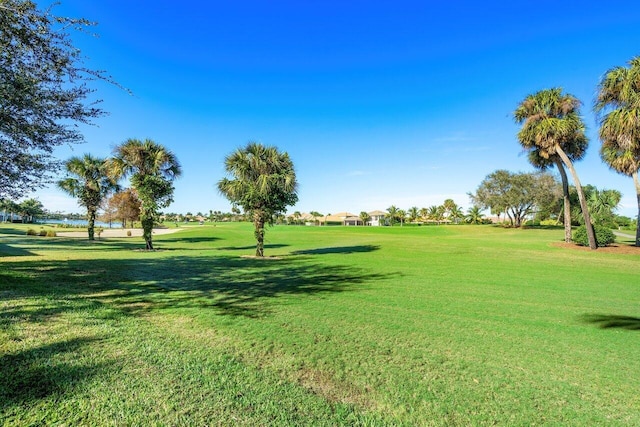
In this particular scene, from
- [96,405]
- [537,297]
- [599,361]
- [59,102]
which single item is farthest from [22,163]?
[537,297]

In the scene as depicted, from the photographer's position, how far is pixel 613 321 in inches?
232

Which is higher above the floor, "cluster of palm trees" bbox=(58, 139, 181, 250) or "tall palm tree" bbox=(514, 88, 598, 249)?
"tall palm tree" bbox=(514, 88, 598, 249)

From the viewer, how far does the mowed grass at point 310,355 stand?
2.83 metres

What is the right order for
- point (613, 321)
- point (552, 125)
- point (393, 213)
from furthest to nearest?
point (393, 213) → point (552, 125) → point (613, 321)

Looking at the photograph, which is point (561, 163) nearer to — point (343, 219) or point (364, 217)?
point (364, 217)

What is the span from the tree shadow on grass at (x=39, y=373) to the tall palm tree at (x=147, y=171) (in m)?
17.9

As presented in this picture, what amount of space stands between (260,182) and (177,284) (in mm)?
8317

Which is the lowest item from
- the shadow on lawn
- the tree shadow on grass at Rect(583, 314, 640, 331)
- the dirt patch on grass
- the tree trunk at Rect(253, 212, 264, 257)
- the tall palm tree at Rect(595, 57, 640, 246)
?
the tree shadow on grass at Rect(583, 314, 640, 331)

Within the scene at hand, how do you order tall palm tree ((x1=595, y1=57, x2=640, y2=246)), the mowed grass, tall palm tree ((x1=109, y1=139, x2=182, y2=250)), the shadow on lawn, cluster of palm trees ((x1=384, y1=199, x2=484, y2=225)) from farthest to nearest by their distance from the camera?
cluster of palm trees ((x1=384, y1=199, x2=484, y2=225)) < tall palm tree ((x1=109, y1=139, x2=182, y2=250)) < tall palm tree ((x1=595, y1=57, x2=640, y2=246)) < the shadow on lawn < the mowed grass

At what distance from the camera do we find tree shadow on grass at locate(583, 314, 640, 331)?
5594 millimetres

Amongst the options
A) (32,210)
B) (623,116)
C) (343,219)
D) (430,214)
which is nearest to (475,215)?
(430,214)

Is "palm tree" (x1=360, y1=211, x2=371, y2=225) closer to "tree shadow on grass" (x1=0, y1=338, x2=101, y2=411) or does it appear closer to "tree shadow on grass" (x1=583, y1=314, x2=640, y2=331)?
"tree shadow on grass" (x1=583, y1=314, x2=640, y2=331)

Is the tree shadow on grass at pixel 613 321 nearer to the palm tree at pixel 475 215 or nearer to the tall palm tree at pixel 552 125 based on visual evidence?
the tall palm tree at pixel 552 125

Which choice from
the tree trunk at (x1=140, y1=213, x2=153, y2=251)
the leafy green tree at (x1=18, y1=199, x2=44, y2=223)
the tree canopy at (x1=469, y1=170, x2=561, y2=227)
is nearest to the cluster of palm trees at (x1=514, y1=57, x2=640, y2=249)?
the tree trunk at (x1=140, y1=213, x2=153, y2=251)
